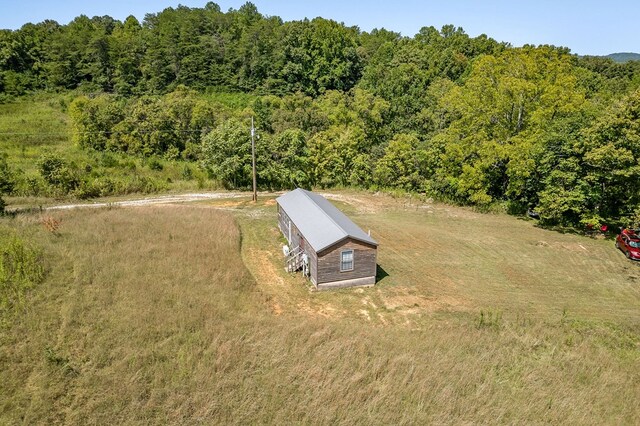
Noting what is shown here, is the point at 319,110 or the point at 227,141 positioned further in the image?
the point at 319,110

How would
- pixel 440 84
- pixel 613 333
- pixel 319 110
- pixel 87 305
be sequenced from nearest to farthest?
pixel 87 305 → pixel 613 333 → pixel 319 110 → pixel 440 84

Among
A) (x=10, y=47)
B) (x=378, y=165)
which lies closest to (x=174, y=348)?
(x=378, y=165)

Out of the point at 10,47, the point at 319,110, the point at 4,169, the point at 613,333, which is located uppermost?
the point at 10,47

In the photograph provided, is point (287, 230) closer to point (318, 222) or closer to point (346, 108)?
point (318, 222)

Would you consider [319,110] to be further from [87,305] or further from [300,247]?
[87,305]

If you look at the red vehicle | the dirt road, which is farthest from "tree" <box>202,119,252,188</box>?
the red vehicle

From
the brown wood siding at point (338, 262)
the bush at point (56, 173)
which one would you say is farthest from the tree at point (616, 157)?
the bush at point (56, 173)

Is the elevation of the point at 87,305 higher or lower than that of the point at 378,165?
lower

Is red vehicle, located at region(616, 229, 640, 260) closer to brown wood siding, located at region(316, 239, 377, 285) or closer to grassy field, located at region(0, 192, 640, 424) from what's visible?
grassy field, located at region(0, 192, 640, 424)
